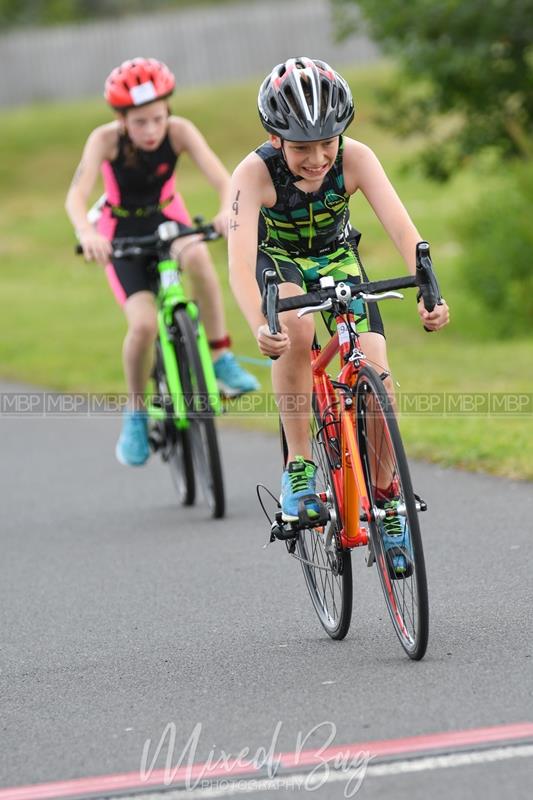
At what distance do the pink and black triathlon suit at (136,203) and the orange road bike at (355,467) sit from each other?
3.66m

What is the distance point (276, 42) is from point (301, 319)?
165ft

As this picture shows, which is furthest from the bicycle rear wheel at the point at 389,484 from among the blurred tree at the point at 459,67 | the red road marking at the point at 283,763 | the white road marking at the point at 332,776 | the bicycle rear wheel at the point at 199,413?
the blurred tree at the point at 459,67

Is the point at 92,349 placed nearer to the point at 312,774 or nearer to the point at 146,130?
the point at 146,130

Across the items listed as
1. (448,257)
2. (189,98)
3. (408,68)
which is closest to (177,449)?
(408,68)

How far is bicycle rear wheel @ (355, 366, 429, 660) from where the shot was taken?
17.0 ft

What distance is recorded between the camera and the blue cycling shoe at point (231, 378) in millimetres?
9555

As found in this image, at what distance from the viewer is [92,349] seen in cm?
2014

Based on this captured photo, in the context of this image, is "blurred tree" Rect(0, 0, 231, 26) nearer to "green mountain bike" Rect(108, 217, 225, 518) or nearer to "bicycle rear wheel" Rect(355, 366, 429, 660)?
"green mountain bike" Rect(108, 217, 225, 518)

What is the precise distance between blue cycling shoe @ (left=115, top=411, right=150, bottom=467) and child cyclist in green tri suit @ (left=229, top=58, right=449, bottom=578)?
343 cm

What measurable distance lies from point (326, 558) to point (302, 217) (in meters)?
1.37

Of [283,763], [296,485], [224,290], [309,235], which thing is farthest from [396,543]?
[224,290]

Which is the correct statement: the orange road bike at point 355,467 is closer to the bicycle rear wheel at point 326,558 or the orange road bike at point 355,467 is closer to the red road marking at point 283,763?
the bicycle rear wheel at point 326,558

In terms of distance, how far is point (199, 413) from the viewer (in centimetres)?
884

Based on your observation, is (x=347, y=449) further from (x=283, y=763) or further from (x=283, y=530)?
(x=283, y=763)
